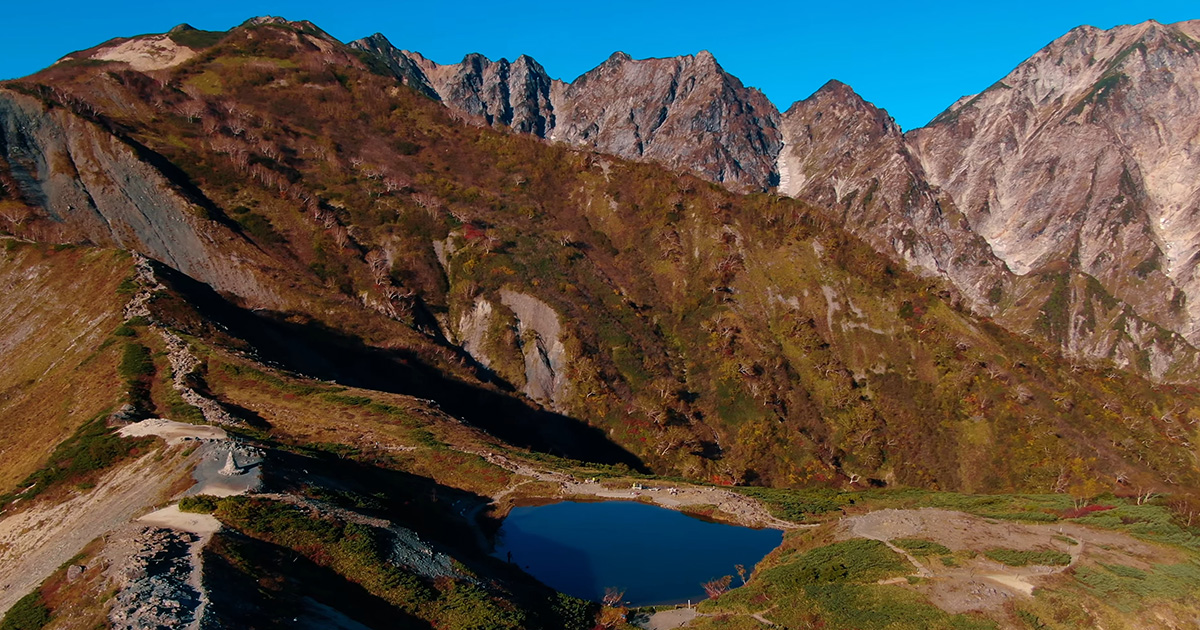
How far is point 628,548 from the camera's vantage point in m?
30.9

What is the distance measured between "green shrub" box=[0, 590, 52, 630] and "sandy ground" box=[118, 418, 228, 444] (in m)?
9.79

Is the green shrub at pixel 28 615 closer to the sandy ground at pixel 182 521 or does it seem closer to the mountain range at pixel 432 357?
the mountain range at pixel 432 357

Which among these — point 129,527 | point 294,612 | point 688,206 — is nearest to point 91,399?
point 129,527

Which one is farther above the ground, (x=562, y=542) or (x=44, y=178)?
(x=44, y=178)

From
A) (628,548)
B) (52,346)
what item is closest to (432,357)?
(52,346)

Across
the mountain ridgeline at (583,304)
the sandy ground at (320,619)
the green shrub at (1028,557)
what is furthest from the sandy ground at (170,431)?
the green shrub at (1028,557)

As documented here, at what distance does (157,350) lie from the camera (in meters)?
39.5

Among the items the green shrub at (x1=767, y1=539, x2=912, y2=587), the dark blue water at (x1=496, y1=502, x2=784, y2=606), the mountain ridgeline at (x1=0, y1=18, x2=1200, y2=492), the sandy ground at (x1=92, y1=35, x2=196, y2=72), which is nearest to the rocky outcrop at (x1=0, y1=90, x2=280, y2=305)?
the mountain ridgeline at (x1=0, y1=18, x2=1200, y2=492)

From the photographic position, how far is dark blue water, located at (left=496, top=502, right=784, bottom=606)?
2781 cm

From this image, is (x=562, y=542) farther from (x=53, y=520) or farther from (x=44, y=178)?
(x=44, y=178)

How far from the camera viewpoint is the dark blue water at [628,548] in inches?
1095

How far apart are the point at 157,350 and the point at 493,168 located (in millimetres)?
55296

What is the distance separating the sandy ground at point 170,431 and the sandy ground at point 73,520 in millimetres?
1442

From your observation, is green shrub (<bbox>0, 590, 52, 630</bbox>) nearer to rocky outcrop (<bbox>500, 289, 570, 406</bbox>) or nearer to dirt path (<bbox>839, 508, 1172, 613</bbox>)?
dirt path (<bbox>839, 508, 1172, 613</bbox>)
